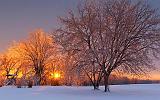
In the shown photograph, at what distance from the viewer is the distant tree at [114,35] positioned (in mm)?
30203

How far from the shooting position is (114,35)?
100ft

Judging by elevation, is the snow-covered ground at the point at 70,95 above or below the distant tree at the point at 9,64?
below

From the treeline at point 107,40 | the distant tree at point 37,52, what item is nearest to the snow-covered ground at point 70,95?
the treeline at point 107,40

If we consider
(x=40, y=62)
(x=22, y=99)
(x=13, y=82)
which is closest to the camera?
(x=22, y=99)

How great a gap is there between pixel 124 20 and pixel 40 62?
111 ft

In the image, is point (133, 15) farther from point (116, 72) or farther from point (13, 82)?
point (13, 82)

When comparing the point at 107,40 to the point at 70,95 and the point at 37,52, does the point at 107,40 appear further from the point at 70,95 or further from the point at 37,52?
the point at 37,52

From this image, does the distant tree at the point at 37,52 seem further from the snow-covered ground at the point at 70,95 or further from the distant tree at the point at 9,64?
the snow-covered ground at the point at 70,95

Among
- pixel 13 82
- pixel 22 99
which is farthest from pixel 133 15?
pixel 13 82

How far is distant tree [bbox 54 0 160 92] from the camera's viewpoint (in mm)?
30203

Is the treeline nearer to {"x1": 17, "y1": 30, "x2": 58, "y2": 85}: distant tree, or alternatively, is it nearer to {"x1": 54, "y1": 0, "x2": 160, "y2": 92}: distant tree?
{"x1": 54, "y1": 0, "x2": 160, "y2": 92}: distant tree

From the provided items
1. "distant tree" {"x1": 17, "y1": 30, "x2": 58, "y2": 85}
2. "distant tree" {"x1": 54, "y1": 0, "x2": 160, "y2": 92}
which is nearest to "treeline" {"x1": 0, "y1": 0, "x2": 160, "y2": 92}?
"distant tree" {"x1": 54, "y1": 0, "x2": 160, "y2": 92}

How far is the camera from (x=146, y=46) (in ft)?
101

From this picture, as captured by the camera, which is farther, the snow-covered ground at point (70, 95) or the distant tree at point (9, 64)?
the distant tree at point (9, 64)
